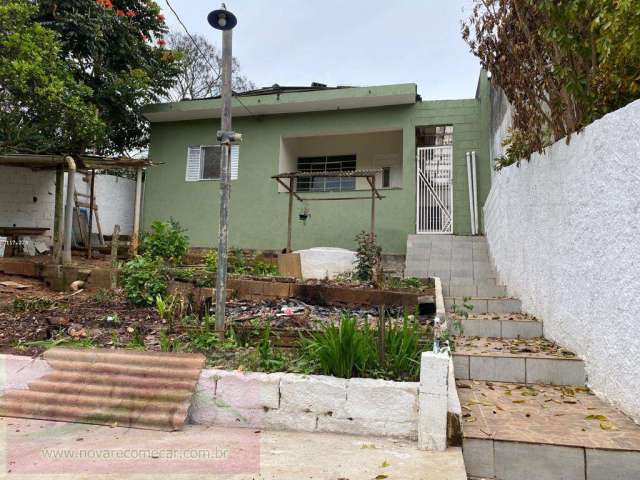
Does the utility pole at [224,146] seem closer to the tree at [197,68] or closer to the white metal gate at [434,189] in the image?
the white metal gate at [434,189]

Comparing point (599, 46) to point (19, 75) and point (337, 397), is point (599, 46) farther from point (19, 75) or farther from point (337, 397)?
point (19, 75)

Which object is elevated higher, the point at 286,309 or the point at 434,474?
the point at 286,309

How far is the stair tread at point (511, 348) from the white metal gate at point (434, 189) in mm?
5673

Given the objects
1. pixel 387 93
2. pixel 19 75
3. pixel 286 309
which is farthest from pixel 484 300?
pixel 19 75

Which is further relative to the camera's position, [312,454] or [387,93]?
[387,93]

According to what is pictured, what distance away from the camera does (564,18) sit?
3.33m

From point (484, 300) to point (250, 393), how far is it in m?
3.09

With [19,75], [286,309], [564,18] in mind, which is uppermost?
[19,75]

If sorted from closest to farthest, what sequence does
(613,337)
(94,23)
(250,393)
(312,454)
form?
(312,454) < (613,337) < (250,393) < (94,23)

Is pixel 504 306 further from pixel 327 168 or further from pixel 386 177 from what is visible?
pixel 327 168

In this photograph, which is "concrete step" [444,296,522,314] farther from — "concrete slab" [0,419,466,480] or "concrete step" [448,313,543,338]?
"concrete slab" [0,419,466,480]

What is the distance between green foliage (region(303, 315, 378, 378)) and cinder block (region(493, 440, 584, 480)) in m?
0.98

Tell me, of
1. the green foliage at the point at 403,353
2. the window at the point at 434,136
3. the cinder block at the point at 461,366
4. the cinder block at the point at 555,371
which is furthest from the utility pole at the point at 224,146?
the window at the point at 434,136

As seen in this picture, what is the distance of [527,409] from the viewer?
302 centimetres
